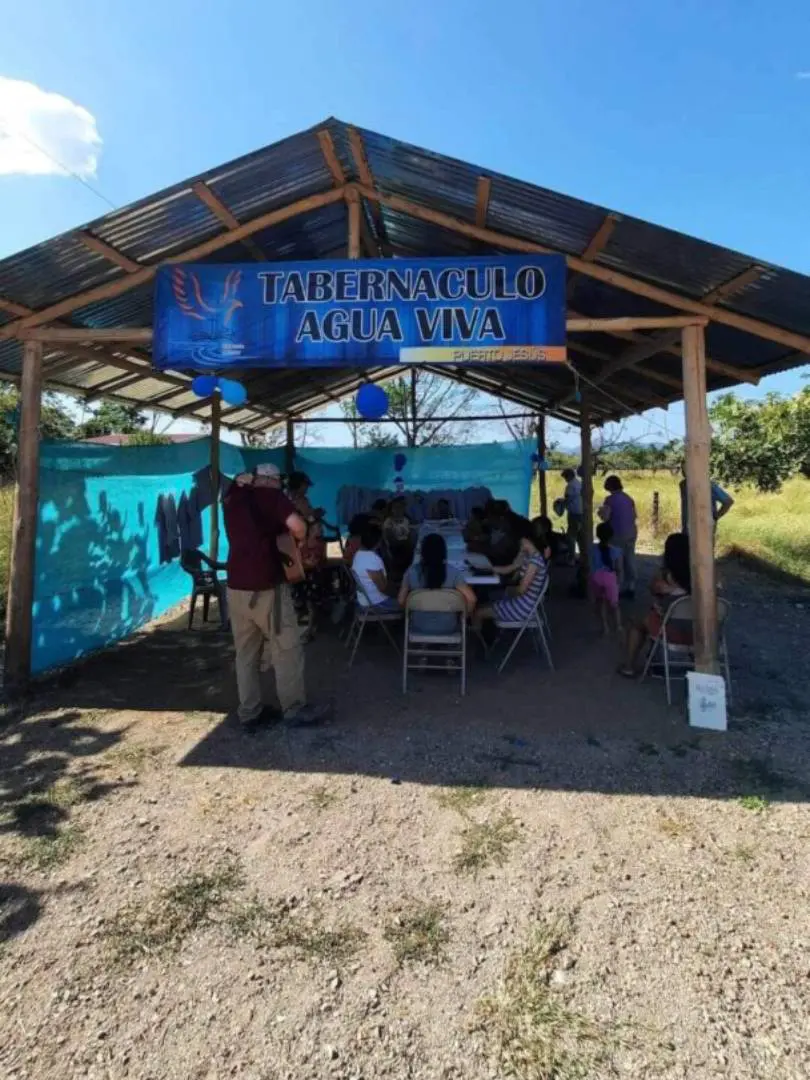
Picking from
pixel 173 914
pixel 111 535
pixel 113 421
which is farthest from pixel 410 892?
pixel 113 421

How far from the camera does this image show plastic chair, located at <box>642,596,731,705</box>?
437 cm

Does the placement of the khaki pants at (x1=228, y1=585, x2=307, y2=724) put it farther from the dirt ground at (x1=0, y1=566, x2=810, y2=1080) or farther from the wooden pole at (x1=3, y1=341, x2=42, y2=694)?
the wooden pole at (x1=3, y1=341, x2=42, y2=694)

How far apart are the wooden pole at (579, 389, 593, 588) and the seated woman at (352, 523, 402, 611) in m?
3.72

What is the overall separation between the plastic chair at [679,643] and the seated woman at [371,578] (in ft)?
6.52

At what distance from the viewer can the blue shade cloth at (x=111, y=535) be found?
5020 mm

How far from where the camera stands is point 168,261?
182 inches

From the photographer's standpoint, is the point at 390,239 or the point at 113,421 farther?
the point at 113,421

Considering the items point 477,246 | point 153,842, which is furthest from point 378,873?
point 477,246

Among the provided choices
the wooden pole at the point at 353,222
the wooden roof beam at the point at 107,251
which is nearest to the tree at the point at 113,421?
the wooden roof beam at the point at 107,251

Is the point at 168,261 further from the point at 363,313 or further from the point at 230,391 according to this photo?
the point at 363,313

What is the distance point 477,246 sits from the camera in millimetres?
5082

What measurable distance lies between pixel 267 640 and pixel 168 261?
2.83 m

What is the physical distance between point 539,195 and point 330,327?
1549 millimetres

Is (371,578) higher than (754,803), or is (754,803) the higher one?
(371,578)
